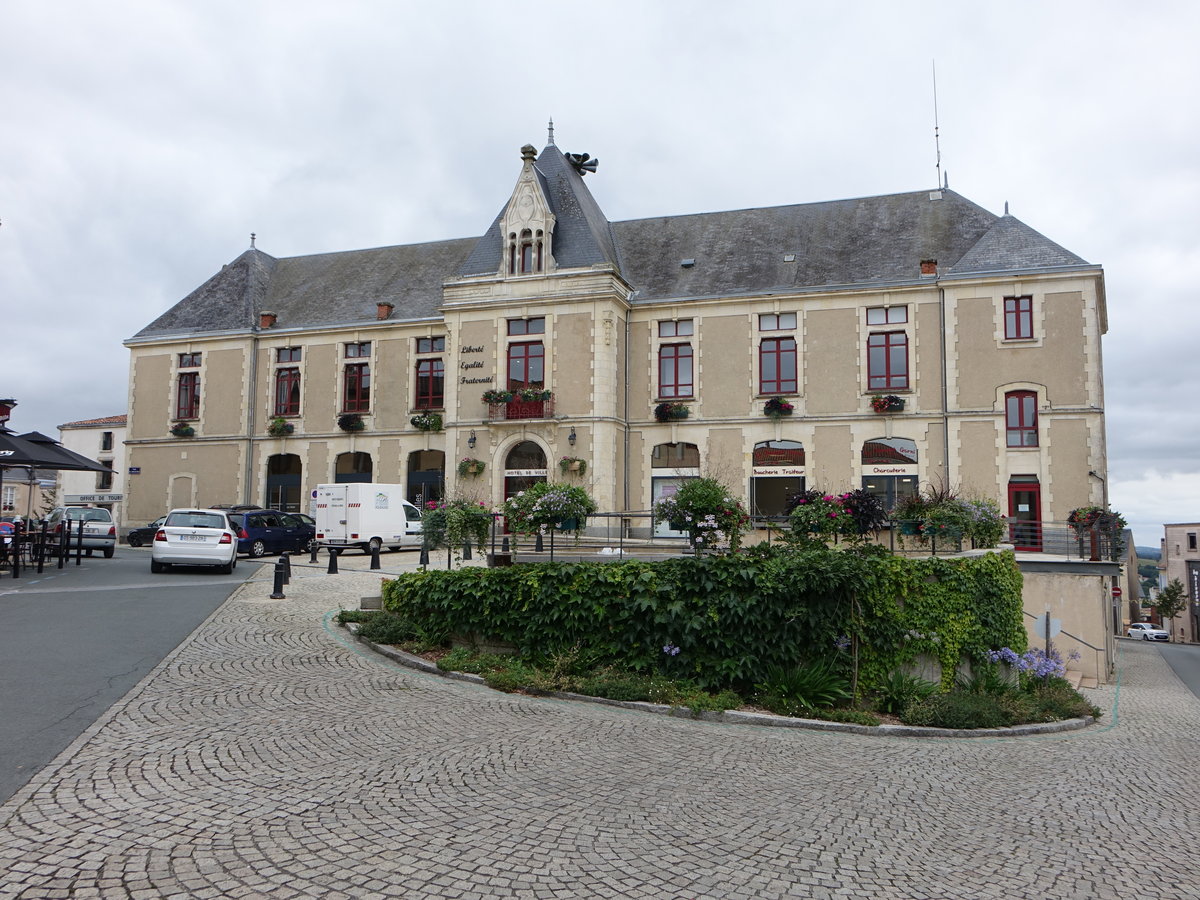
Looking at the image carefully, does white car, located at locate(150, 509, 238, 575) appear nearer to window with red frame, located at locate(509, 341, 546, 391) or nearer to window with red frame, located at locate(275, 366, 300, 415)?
window with red frame, located at locate(509, 341, 546, 391)

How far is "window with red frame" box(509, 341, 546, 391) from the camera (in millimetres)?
28844

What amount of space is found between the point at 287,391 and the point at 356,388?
9.99 feet

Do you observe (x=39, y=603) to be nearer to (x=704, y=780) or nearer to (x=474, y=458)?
(x=704, y=780)

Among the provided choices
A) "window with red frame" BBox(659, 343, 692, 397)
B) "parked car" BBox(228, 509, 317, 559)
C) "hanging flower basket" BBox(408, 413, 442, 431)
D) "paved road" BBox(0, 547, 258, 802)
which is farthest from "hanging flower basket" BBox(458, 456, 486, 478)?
"paved road" BBox(0, 547, 258, 802)

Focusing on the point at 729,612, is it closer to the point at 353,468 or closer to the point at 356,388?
the point at 353,468

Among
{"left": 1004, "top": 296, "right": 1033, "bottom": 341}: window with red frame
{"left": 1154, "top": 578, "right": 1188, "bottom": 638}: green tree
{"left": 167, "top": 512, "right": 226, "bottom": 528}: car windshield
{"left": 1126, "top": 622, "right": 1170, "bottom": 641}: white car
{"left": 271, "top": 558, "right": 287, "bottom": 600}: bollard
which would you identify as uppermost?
{"left": 1004, "top": 296, "right": 1033, "bottom": 341}: window with red frame

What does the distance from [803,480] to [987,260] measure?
8638 mm

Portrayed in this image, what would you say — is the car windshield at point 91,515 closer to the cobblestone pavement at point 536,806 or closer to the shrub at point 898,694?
the cobblestone pavement at point 536,806

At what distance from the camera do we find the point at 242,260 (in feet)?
122

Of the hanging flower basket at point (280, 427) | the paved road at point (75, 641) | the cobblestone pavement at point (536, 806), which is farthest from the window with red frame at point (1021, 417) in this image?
the hanging flower basket at point (280, 427)

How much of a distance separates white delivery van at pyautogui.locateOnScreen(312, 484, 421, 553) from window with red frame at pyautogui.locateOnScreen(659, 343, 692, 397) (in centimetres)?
931

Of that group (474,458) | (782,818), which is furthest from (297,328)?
(782,818)

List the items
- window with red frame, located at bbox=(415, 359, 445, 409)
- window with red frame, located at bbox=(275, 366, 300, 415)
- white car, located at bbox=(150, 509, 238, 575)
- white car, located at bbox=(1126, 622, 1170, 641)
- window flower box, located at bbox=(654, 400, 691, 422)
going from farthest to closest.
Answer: white car, located at bbox=(1126, 622, 1170, 641)
window with red frame, located at bbox=(275, 366, 300, 415)
window with red frame, located at bbox=(415, 359, 445, 409)
window flower box, located at bbox=(654, 400, 691, 422)
white car, located at bbox=(150, 509, 238, 575)

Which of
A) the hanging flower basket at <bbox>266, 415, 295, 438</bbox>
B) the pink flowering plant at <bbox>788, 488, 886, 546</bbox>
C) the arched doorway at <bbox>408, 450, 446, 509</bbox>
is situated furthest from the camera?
the hanging flower basket at <bbox>266, 415, 295, 438</bbox>
